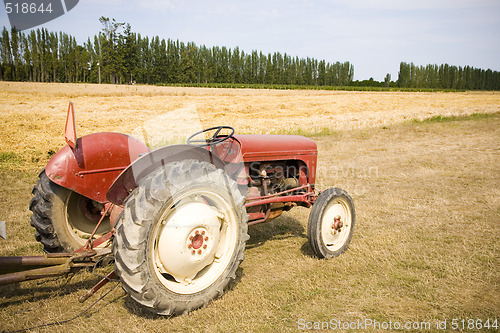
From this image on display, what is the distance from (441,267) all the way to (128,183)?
10.3 feet

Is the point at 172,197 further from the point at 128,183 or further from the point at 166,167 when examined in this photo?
the point at 128,183

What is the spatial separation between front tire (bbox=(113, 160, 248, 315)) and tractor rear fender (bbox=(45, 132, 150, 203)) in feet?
3.25

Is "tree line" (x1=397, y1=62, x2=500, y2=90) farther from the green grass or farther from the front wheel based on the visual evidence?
the front wheel

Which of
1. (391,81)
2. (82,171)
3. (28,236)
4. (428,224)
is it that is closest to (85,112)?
(28,236)

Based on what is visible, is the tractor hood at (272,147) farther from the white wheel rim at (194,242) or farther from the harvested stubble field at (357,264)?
the white wheel rim at (194,242)

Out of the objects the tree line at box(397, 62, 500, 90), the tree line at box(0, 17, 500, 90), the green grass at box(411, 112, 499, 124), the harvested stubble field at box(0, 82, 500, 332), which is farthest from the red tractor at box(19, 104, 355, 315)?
the tree line at box(397, 62, 500, 90)

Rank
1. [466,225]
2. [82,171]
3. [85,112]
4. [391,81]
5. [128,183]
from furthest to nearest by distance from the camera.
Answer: [391,81] < [85,112] < [466,225] < [82,171] < [128,183]

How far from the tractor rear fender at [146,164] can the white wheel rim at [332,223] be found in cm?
166

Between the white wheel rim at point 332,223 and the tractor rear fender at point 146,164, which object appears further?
the white wheel rim at point 332,223

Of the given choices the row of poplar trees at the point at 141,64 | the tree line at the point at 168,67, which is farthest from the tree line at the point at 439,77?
the row of poplar trees at the point at 141,64

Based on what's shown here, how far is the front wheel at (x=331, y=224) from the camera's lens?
382 cm

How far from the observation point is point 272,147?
13.3ft

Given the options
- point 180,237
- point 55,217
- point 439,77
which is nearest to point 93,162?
point 55,217

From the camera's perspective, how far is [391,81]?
84625 millimetres
